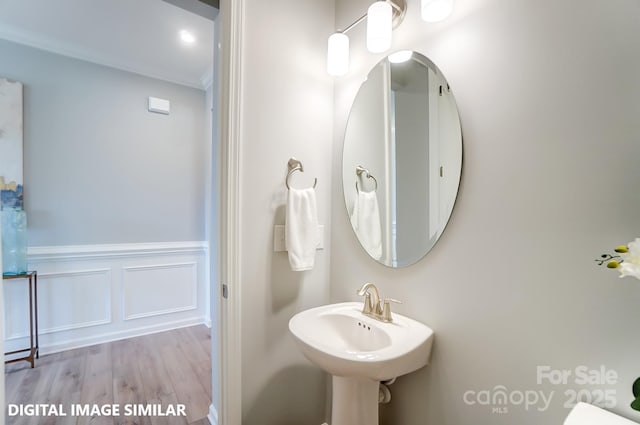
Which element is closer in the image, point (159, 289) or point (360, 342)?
point (360, 342)

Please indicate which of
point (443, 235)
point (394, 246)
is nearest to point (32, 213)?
point (394, 246)

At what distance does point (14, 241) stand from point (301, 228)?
2.36 m

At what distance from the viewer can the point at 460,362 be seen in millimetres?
958

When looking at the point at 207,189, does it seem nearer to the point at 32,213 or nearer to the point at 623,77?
the point at 32,213

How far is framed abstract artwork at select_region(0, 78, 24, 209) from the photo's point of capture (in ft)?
6.93

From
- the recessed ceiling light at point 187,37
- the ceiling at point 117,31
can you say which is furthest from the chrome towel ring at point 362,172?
the recessed ceiling light at point 187,37

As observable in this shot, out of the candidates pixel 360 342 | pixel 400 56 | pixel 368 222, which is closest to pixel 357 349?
pixel 360 342

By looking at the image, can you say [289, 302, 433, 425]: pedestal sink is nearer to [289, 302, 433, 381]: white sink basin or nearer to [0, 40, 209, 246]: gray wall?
[289, 302, 433, 381]: white sink basin

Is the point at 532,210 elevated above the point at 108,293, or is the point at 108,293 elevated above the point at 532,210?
the point at 532,210

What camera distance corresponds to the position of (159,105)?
2.75 meters

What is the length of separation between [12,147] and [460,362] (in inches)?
131

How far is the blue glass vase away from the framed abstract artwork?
11 cm

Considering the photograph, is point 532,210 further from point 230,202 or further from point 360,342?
point 230,202

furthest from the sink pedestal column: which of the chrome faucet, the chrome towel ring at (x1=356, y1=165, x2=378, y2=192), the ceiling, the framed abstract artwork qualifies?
the framed abstract artwork
